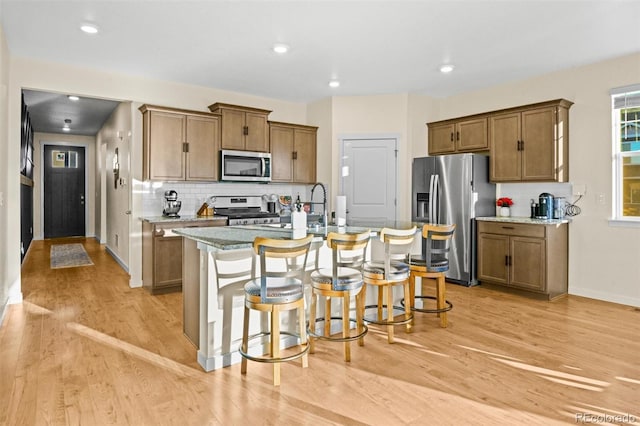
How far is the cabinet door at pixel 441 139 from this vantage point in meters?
5.76

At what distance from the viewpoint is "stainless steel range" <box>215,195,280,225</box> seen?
17.4ft

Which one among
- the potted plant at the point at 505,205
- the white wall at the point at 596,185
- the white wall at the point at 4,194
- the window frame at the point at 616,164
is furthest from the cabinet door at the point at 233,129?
the window frame at the point at 616,164

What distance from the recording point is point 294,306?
2.49 meters

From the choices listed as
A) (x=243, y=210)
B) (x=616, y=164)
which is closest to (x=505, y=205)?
(x=616, y=164)

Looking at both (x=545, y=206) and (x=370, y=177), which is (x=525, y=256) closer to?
(x=545, y=206)

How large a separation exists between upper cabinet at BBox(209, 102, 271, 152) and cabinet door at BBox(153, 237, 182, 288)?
154 centimetres

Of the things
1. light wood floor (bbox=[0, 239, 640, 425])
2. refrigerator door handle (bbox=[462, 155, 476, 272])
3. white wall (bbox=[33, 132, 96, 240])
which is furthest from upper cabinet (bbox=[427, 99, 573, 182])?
white wall (bbox=[33, 132, 96, 240])

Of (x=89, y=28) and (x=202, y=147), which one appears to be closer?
(x=89, y=28)

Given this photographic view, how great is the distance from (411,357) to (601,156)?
3.53 meters

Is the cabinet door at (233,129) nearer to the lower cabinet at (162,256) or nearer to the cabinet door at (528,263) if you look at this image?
the lower cabinet at (162,256)

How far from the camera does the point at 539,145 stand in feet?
15.8

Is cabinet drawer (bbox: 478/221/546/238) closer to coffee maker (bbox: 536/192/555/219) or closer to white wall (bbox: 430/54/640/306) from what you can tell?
coffee maker (bbox: 536/192/555/219)

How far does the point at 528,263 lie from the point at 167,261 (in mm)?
4345

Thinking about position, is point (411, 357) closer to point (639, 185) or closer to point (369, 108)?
point (639, 185)
